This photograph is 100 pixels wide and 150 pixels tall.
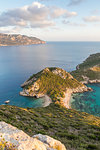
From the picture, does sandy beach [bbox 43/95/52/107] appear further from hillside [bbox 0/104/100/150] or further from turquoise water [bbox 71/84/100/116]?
hillside [bbox 0/104/100/150]

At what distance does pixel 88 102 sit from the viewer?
76.2m

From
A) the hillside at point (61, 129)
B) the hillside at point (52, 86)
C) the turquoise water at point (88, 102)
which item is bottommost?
the turquoise water at point (88, 102)

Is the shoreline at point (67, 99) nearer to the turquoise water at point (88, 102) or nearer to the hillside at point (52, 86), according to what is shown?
the hillside at point (52, 86)

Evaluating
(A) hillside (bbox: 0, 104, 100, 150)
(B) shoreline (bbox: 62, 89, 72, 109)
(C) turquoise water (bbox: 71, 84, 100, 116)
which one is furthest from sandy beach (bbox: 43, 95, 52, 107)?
(A) hillside (bbox: 0, 104, 100, 150)

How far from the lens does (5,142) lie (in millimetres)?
8164

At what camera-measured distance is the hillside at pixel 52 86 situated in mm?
82262

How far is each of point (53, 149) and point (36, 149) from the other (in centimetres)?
216

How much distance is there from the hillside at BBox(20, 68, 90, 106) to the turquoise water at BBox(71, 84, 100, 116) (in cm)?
772

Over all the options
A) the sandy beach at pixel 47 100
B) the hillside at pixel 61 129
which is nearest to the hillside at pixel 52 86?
the sandy beach at pixel 47 100

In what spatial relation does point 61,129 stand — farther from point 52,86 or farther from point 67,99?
point 52,86

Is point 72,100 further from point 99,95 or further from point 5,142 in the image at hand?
point 5,142

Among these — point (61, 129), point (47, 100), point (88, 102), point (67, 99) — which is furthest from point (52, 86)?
point (61, 129)

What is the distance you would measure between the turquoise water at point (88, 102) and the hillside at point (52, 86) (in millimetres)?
7723

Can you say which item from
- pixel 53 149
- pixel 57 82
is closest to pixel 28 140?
pixel 53 149
